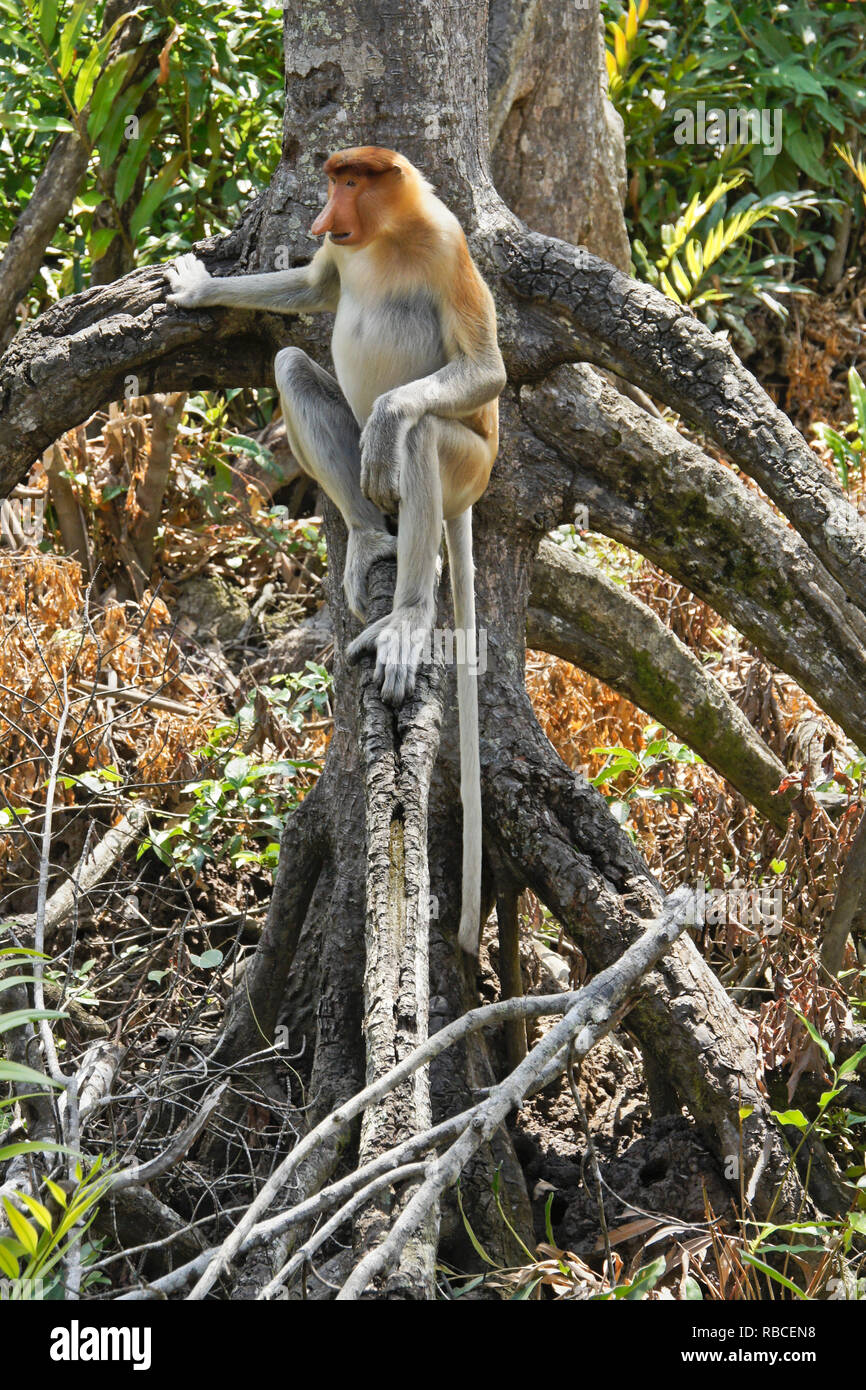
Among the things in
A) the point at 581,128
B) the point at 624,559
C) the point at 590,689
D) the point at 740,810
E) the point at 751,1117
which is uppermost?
the point at 581,128

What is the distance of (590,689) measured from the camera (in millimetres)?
5273

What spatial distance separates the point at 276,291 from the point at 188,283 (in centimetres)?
27

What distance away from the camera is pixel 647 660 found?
15.2 feet

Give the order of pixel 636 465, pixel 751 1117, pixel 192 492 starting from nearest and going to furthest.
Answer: pixel 751 1117 < pixel 636 465 < pixel 192 492

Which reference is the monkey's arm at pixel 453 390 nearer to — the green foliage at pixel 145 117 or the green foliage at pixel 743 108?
the green foliage at pixel 145 117

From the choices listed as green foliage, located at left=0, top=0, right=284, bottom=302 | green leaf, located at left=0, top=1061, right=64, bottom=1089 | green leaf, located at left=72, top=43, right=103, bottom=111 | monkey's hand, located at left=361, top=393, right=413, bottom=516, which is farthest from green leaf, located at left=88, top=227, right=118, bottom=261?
green leaf, located at left=0, top=1061, right=64, bottom=1089

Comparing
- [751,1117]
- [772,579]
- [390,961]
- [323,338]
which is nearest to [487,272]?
[323,338]

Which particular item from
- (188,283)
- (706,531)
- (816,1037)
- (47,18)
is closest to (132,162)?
(47,18)

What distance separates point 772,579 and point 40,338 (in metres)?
2.08

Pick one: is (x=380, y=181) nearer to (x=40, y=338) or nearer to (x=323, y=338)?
(x=323, y=338)

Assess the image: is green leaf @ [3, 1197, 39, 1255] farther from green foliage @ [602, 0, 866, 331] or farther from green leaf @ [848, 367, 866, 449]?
green foliage @ [602, 0, 866, 331]

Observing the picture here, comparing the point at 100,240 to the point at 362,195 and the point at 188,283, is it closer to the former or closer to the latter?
the point at 188,283

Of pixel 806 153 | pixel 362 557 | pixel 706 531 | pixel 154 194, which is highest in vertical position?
pixel 806 153

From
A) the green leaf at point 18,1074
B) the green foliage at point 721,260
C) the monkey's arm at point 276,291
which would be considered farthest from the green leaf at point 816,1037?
the green foliage at point 721,260
